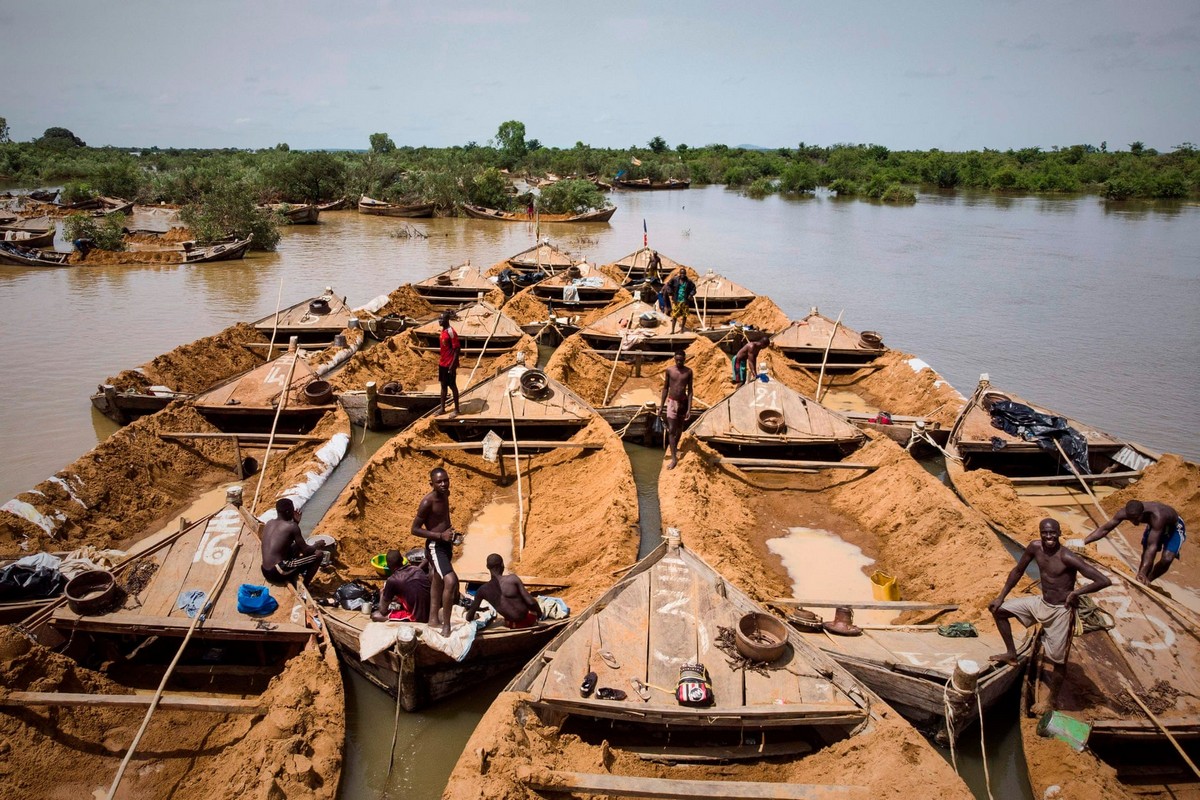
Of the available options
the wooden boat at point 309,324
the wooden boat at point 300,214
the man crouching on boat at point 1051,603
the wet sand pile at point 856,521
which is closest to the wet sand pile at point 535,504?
the wet sand pile at point 856,521

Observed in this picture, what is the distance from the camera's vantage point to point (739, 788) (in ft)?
13.8

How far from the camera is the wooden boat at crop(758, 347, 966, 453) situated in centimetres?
1073

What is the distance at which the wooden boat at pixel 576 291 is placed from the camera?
1895 centimetres

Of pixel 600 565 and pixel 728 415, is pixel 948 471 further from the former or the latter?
pixel 600 565

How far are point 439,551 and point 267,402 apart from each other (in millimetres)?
6717

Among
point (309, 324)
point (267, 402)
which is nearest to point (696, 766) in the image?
point (267, 402)

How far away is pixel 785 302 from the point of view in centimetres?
2403

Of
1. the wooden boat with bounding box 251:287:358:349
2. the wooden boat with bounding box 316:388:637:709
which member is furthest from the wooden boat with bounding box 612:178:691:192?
the wooden boat with bounding box 316:388:637:709

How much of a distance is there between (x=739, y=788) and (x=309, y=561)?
397cm

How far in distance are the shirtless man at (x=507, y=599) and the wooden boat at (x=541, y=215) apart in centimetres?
3895

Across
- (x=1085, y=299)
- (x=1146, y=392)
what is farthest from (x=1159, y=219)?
(x=1146, y=392)

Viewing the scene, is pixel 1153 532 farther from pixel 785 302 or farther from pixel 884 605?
pixel 785 302

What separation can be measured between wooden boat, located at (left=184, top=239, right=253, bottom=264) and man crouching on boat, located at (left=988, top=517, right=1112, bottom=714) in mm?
28380

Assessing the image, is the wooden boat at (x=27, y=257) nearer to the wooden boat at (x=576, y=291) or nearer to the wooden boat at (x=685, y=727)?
Result: the wooden boat at (x=576, y=291)
